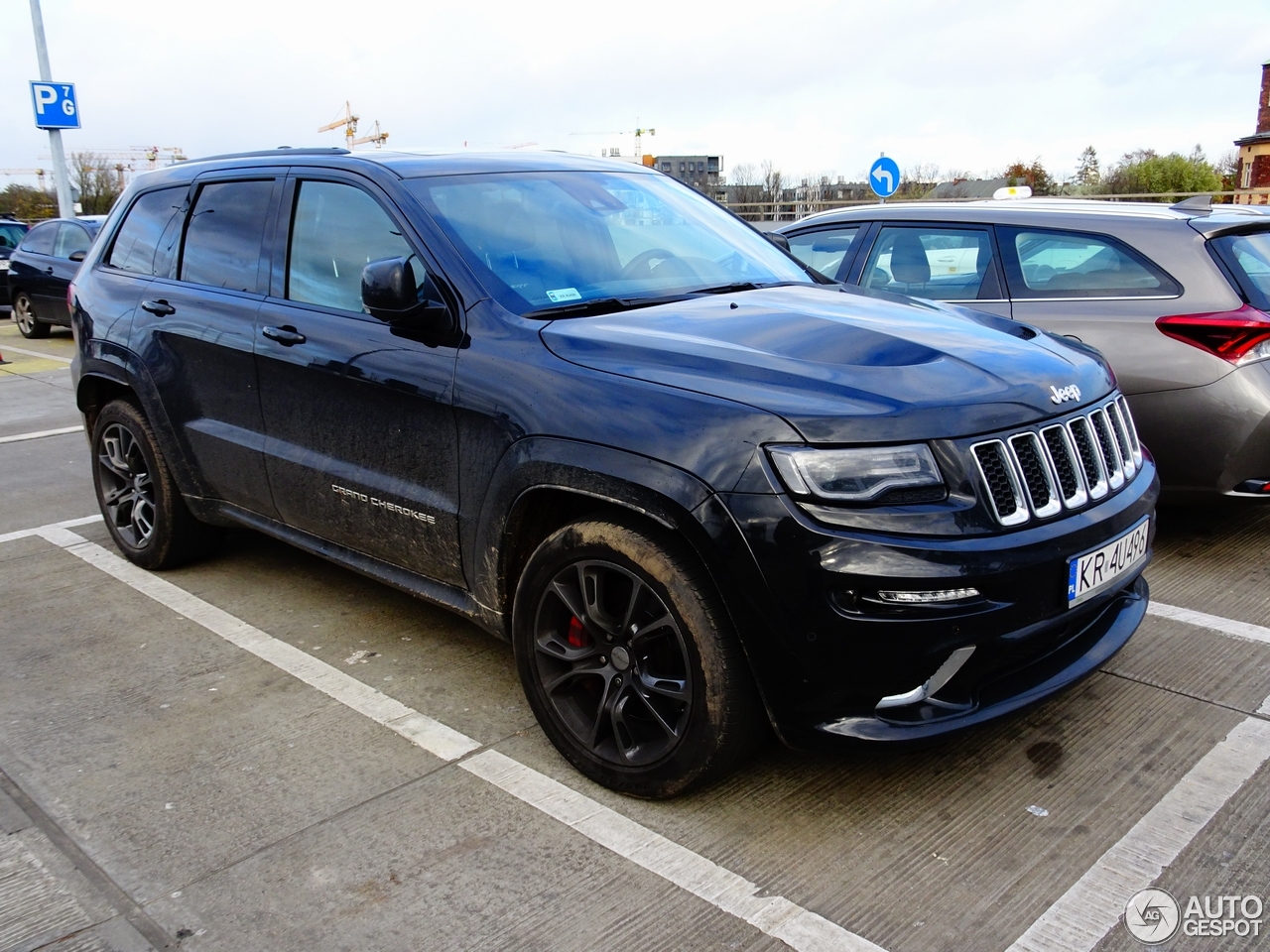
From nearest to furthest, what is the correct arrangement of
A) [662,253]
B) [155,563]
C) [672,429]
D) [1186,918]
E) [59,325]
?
1. [1186,918]
2. [672,429]
3. [662,253]
4. [155,563]
5. [59,325]

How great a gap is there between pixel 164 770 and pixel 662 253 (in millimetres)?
2361

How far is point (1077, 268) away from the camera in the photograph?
208 inches

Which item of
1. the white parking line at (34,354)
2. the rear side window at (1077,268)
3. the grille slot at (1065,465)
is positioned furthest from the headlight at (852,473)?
the white parking line at (34,354)

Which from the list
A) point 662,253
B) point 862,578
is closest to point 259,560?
point 662,253

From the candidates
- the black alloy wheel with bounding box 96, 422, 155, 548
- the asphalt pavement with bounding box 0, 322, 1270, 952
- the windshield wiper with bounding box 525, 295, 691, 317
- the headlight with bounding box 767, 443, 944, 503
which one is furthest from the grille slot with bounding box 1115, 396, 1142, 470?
the black alloy wheel with bounding box 96, 422, 155, 548

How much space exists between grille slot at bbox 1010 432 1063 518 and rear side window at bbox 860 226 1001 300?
2821 mm

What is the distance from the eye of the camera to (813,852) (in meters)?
2.84

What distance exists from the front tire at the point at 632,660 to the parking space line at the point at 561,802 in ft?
0.44

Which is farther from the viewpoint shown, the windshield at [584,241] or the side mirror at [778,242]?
the side mirror at [778,242]

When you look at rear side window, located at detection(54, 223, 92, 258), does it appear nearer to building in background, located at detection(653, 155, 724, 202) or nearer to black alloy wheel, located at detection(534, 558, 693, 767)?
black alloy wheel, located at detection(534, 558, 693, 767)

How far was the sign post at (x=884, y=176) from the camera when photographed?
15.1 m

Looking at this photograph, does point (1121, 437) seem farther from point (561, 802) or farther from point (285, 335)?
point (285, 335)

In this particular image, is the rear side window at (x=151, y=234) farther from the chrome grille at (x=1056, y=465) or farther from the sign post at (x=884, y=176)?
the sign post at (x=884, y=176)

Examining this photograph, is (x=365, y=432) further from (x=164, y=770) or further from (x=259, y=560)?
(x=259, y=560)
